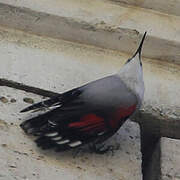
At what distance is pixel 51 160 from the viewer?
4.59 feet

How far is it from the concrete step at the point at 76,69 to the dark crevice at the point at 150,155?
0.04 m

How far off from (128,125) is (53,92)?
29cm

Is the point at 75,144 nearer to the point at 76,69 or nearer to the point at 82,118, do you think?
the point at 82,118

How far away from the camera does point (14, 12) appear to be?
199 cm

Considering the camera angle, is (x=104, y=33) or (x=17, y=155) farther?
(x=104, y=33)

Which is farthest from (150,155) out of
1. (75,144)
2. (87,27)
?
(87,27)

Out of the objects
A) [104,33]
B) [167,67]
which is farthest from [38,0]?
[167,67]

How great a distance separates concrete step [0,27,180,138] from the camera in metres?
1.76

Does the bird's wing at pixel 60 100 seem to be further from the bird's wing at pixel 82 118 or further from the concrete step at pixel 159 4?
the concrete step at pixel 159 4

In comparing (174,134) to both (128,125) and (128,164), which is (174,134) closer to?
(128,125)

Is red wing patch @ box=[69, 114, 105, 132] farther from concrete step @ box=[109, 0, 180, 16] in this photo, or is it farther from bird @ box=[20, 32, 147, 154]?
concrete step @ box=[109, 0, 180, 16]

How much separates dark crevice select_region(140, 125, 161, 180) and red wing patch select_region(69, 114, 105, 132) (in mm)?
311

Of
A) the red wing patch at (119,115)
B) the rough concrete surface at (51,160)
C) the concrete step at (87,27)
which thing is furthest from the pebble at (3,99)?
the concrete step at (87,27)

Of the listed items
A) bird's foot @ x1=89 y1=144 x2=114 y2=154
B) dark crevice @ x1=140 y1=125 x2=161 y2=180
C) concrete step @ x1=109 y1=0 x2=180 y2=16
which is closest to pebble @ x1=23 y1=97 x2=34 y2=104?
bird's foot @ x1=89 y1=144 x2=114 y2=154
